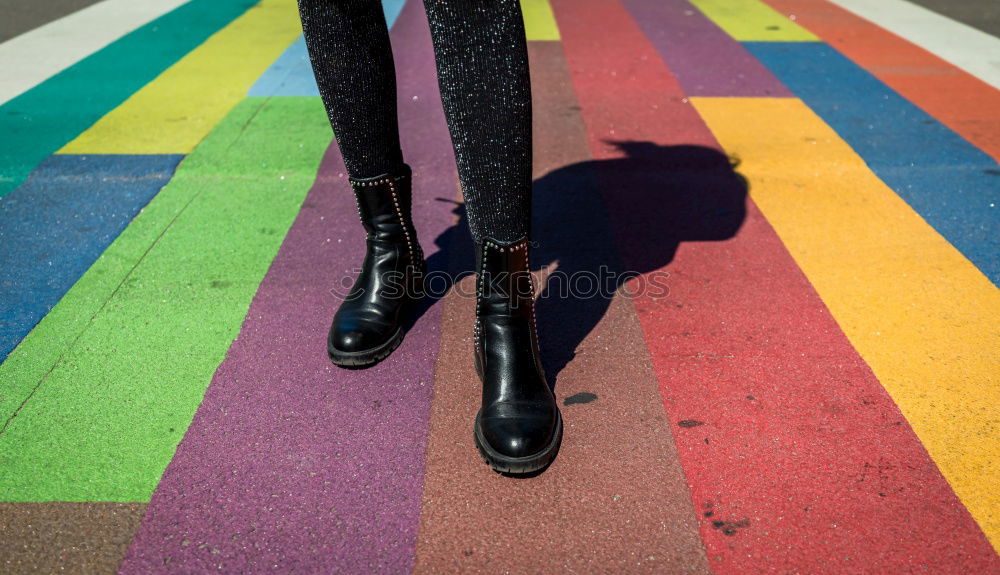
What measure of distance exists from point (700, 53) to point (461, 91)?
301 cm

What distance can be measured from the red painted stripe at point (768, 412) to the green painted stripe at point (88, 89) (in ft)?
6.94

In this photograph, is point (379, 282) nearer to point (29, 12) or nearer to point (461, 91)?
point (461, 91)

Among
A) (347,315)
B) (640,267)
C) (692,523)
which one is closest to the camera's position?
(692,523)

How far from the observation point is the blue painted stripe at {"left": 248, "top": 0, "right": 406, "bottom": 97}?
3346 mm

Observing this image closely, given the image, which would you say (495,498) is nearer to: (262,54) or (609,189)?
(609,189)

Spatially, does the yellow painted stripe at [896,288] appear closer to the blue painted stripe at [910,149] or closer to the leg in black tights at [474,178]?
the blue painted stripe at [910,149]

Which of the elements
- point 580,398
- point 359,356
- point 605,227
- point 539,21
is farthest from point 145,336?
point 539,21

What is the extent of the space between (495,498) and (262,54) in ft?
10.7

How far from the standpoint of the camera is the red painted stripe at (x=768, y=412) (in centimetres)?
124

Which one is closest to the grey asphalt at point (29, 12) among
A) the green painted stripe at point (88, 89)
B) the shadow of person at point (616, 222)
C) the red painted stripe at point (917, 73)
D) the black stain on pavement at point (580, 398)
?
the green painted stripe at point (88, 89)

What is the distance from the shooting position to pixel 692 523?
50.2 inches

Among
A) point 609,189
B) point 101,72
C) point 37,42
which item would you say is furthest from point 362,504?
point 37,42

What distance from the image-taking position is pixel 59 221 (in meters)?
2.24

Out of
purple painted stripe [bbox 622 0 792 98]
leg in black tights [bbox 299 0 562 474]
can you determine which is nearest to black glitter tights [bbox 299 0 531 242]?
leg in black tights [bbox 299 0 562 474]
